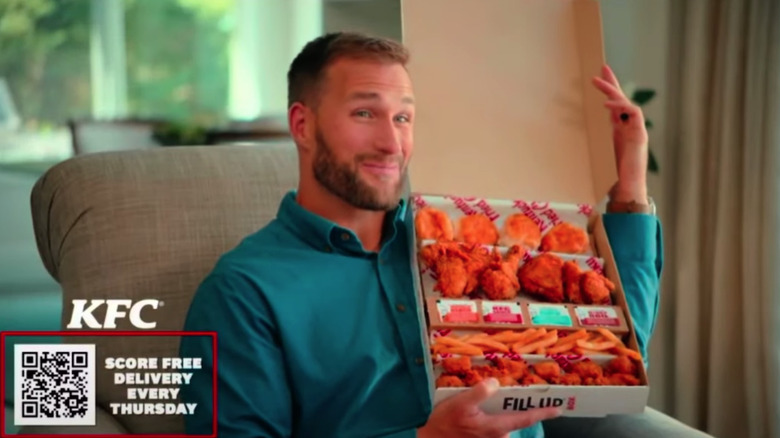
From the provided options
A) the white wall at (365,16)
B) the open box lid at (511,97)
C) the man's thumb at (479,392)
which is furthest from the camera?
the white wall at (365,16)

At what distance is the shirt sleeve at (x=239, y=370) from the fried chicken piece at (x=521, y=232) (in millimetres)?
251

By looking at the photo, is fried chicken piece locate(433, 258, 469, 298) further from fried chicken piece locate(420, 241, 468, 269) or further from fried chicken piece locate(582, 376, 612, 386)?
fried chicken piece locate(582, 376, 612, 386)

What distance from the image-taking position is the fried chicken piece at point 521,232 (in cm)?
94

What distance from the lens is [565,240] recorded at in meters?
0.96

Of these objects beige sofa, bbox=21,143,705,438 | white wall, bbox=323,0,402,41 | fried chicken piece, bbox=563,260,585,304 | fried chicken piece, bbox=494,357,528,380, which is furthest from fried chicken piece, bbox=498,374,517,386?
white wall, bbox=323,0,402,41

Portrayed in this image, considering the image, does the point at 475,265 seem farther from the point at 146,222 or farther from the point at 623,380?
the point at 146,222

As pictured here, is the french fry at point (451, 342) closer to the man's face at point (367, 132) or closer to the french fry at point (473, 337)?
the french fry at point (473, 337)

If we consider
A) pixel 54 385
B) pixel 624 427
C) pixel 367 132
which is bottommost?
pixel 624 427

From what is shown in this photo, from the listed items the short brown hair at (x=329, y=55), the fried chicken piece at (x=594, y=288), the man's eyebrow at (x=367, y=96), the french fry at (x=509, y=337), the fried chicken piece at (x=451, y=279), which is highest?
the short brown hair at (x=329, y=55)

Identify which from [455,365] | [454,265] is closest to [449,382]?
[455,365]

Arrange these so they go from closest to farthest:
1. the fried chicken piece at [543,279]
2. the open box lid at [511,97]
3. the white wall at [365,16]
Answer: the fried chicken piece at [543,279]
the open box lid at [511,97]
the white wall at [365,16]

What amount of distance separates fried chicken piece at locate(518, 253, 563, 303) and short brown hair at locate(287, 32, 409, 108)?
9.7 inches

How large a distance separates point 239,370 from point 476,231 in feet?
0.88

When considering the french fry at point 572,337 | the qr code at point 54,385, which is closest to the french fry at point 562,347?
the french fry at point 572,337
